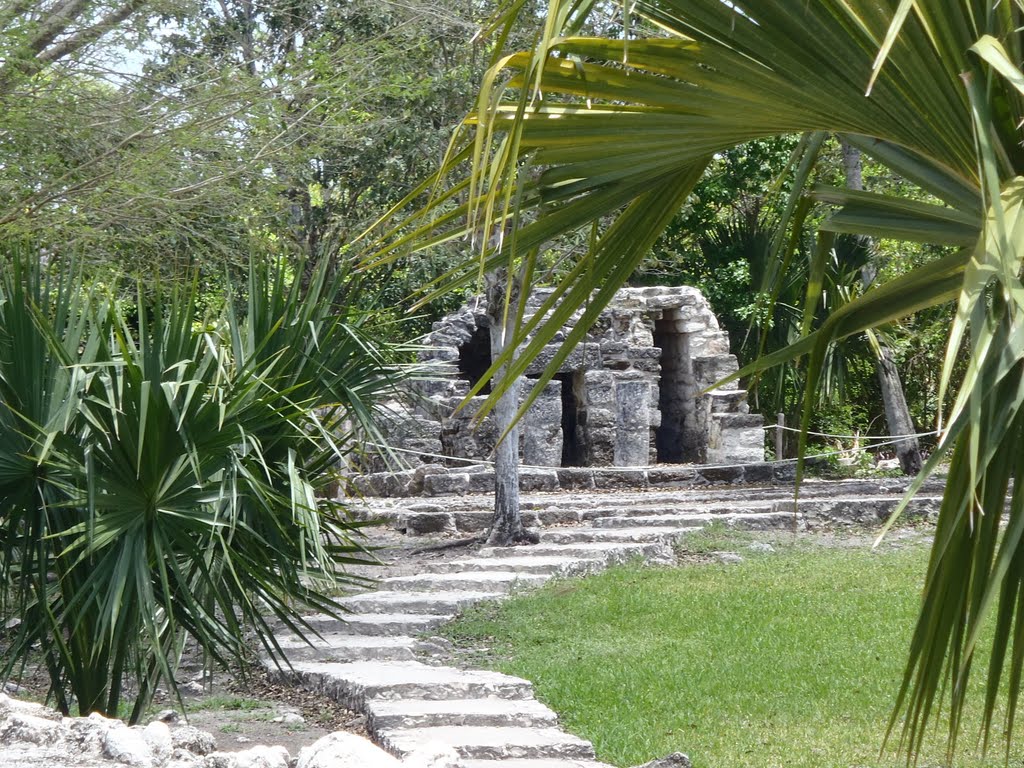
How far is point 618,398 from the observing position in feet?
51.1

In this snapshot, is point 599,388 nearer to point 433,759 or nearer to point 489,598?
point 489,598

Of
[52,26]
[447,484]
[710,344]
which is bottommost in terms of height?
[447,484]

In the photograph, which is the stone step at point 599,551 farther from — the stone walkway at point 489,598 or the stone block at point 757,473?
the stone block at point 757,473

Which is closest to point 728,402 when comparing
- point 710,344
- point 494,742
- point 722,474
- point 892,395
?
point 710,344

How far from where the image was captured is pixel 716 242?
65.9ft

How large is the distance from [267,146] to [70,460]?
451cm

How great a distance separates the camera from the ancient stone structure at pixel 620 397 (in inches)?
589

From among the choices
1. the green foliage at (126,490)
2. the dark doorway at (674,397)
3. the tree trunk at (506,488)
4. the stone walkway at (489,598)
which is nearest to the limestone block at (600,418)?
the dark doorway at (674,397)

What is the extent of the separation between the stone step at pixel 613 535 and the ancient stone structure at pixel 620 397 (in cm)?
331

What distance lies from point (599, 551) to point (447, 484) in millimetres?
4151

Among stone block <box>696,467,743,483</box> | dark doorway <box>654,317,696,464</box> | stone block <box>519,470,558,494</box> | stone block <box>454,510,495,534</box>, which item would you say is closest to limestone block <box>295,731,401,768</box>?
stone block <box>454,510,495,534</box>

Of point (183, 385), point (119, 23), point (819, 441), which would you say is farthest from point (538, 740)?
point (819, 441)

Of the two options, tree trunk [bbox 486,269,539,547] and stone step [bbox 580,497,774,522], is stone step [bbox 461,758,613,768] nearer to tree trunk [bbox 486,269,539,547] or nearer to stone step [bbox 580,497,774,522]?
tree trunk [bbox 486,269,539,547]

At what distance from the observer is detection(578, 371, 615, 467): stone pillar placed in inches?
617
